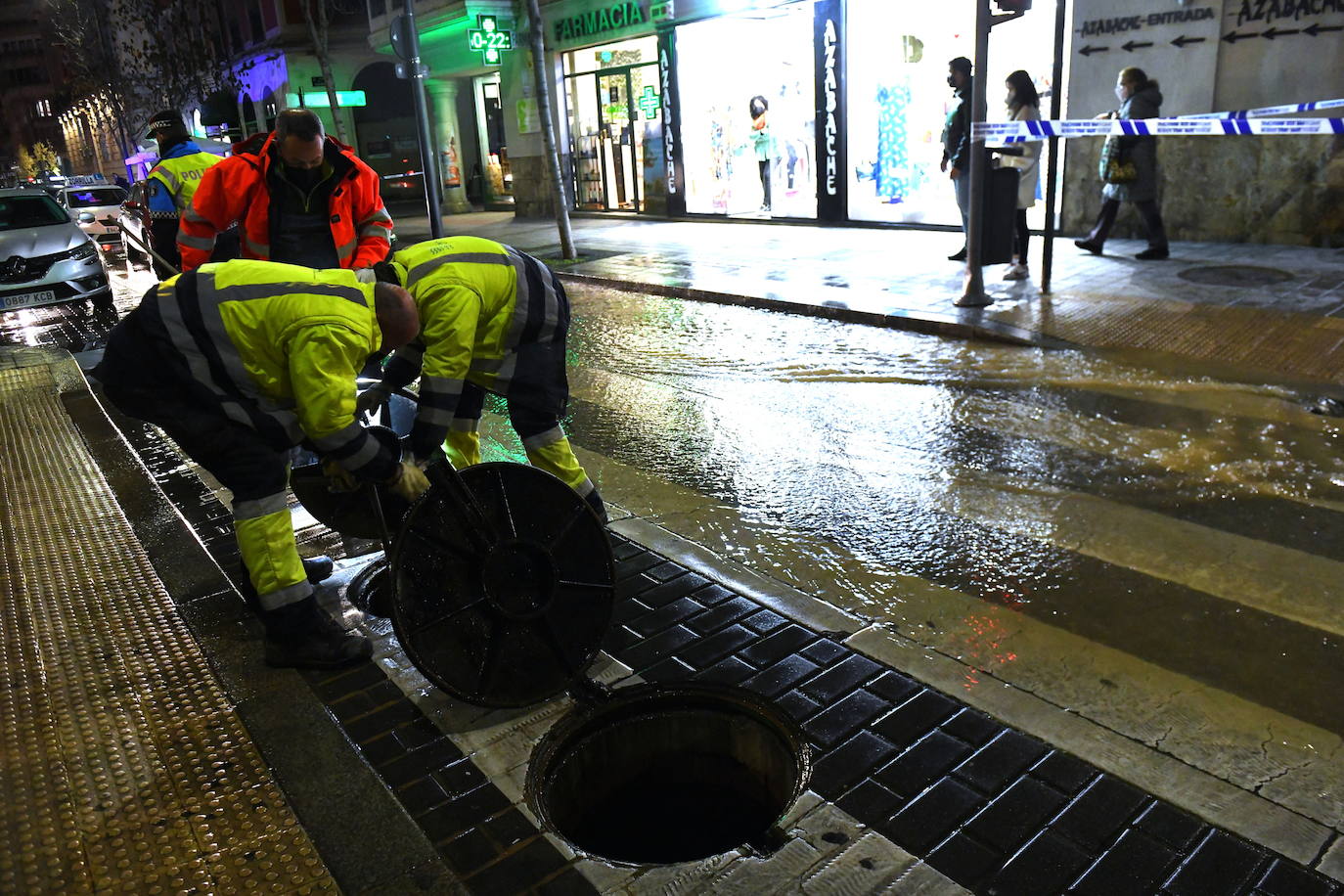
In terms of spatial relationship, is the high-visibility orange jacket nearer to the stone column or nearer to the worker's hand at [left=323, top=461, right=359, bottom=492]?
the worker's hand at [left=323, top=461, right=359, bottom=492]

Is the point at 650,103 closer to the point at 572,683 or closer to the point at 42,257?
the point at 42,257

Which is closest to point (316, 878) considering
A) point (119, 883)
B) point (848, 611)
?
point (119, 883)

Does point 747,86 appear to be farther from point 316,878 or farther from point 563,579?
point 316,878

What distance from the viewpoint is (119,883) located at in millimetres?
2574

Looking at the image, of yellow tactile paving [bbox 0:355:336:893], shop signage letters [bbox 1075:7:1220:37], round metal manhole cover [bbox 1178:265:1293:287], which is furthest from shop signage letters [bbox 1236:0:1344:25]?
yellow tactile paving [bbox 0:355:336:893]

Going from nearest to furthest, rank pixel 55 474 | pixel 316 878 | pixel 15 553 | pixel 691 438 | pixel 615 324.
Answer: pixel 316 878 → pixel 15 553 → pixel 55 474 → pixel 691 438 → pixel 615 324

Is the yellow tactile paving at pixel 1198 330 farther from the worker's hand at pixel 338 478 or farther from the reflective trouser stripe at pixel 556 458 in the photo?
the worker's hand at pixel 338 478

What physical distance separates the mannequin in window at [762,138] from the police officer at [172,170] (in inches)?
454

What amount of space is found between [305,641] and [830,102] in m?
13.6

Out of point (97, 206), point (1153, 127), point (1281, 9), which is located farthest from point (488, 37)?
point (1153, 127)

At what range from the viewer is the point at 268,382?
10.8 ft

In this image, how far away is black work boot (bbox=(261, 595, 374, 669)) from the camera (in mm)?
3553

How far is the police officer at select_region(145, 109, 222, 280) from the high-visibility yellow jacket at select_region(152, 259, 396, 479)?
10.0 feet

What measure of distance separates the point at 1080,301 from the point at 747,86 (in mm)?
9480
